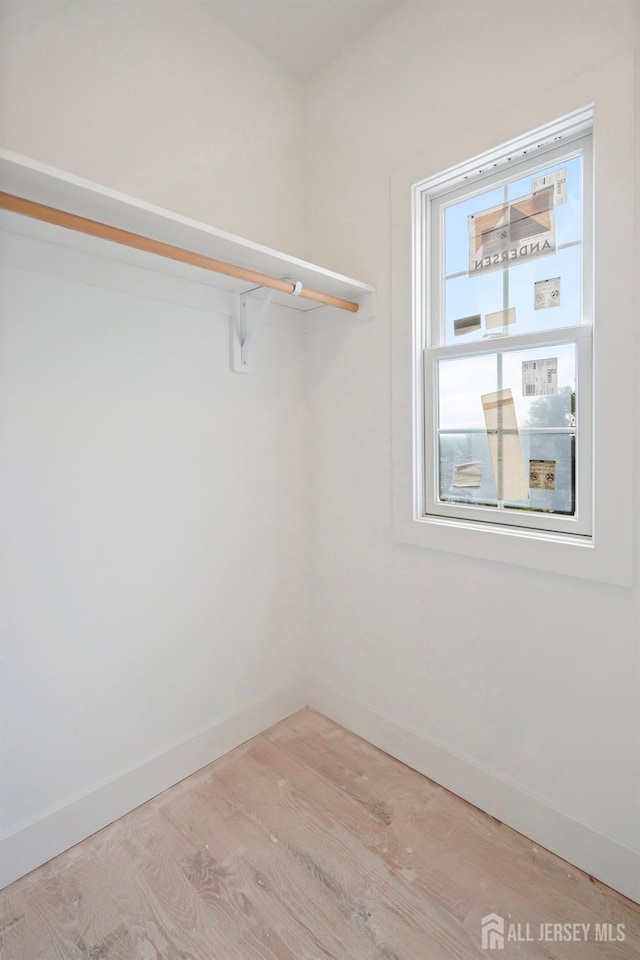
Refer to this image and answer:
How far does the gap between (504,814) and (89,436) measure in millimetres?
1727

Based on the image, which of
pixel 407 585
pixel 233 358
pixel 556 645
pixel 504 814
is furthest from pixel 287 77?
pixel 504 814

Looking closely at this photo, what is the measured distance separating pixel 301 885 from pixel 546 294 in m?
1.82

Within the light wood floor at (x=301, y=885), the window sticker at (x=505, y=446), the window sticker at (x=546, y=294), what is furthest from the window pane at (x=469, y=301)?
the light wood floor at (x=301, y=885)

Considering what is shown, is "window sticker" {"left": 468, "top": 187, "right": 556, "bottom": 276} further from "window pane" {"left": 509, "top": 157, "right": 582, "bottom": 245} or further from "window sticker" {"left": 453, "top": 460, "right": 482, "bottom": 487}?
"window sticker" {"left": 453, "top": 460, "right": 482, "bottom": 487}

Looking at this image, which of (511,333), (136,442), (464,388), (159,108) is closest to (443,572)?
(464,388)

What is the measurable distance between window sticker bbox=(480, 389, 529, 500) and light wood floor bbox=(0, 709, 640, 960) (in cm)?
105

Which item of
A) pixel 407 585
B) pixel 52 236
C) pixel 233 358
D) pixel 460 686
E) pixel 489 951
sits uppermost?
pixel 52 236

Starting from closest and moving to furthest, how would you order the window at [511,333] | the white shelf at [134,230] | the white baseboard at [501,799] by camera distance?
the white shelf at [134,230]
the white baseboard at [501,799]
the window at [511,333]

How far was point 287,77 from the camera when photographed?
1.99m

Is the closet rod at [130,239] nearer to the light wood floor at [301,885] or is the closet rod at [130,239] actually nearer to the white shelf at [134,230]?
the white shelf at [134,230]

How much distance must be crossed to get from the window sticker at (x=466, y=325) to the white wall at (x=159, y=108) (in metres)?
0.82

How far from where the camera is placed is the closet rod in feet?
3.52

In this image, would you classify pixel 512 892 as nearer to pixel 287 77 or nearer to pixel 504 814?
pixel 504 814

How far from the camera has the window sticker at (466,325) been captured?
→ 163cm
